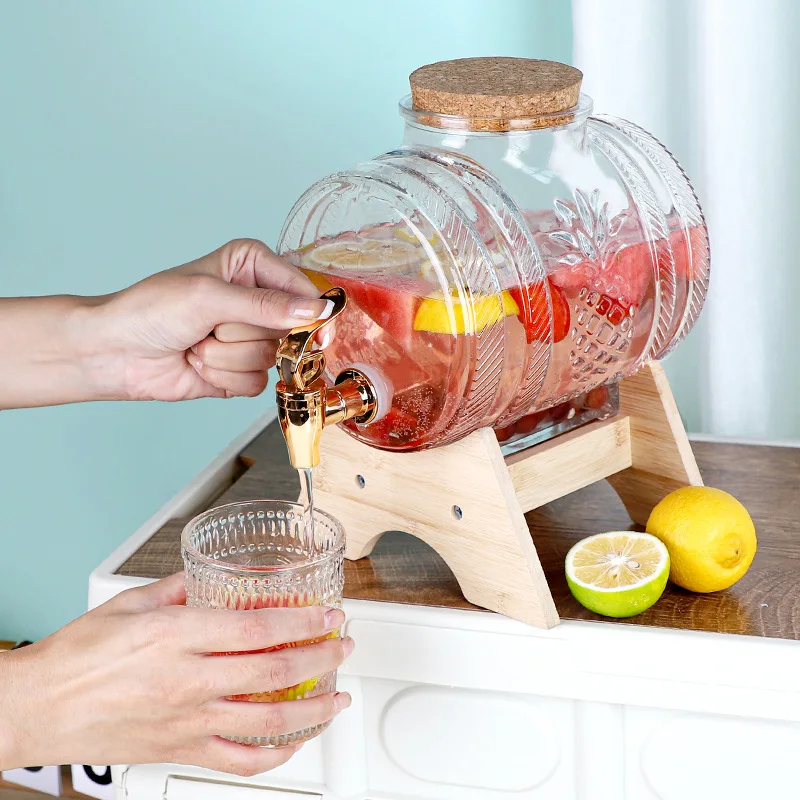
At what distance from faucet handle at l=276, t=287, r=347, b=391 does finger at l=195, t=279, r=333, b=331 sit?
2 centimetres

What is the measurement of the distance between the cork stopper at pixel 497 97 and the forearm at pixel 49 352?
0.44 meters

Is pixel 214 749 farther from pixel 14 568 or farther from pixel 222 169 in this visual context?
pixel 14 568

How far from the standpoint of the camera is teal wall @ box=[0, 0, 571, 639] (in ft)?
5.47

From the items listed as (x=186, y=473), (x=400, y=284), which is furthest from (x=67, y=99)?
(x=400, y=284)

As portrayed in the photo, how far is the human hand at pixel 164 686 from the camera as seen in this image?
2.88 ft

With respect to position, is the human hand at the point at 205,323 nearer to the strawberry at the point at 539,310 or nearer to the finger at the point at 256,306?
the finger at the point at 256,306

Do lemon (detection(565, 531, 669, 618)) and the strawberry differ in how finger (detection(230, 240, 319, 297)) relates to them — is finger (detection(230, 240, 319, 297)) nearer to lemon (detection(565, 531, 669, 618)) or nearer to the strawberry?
the strawberry

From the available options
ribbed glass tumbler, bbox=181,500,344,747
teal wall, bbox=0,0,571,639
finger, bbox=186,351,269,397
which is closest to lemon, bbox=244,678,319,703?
ribbed glass tumbler, bbox=181,500,344,747

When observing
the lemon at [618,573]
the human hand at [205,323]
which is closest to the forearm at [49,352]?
the human hand at [205,323]

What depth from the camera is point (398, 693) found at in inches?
44.6

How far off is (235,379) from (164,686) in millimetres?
386

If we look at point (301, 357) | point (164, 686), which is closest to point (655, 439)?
point (301, 357)

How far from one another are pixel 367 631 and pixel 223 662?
253 millimetres

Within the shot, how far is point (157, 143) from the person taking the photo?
1789 millimetres
